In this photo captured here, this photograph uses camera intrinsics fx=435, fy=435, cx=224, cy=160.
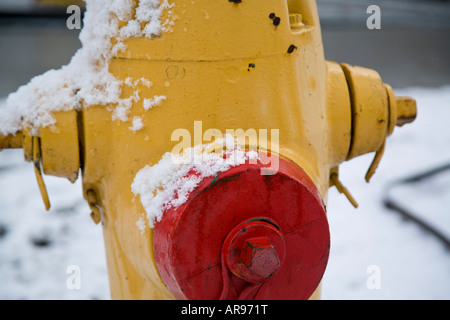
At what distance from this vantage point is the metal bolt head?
674 millimetres

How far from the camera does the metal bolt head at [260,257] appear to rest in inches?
26.5

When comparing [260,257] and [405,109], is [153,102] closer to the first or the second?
[260,257]

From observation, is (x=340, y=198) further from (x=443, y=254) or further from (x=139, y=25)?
(x=139, y=25)

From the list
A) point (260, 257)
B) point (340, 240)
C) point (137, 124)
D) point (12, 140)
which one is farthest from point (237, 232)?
point (340, 240)

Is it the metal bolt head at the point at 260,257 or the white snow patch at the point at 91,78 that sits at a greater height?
the white snow patch at the point at 91,78

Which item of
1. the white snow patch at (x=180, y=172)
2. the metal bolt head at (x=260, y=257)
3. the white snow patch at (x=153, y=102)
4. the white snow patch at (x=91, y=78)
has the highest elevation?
the white snow patch at (x=91, y=78)

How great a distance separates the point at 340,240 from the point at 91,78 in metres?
1.55

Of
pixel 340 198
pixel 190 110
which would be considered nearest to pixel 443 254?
pixel 340 198

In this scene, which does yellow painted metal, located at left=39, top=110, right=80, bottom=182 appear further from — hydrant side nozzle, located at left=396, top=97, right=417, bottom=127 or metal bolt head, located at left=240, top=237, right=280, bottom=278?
hydrant side nozzle, located at left=396, top=97, right=417, bottom=127

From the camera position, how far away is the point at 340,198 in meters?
2.49

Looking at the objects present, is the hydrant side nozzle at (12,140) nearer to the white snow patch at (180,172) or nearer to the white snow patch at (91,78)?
the white snow patch at (91,78)

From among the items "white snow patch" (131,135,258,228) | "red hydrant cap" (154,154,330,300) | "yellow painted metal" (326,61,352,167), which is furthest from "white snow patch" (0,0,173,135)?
"yellow painted metal" (326,61,352,167)

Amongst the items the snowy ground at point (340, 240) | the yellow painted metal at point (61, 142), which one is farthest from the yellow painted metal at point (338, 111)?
the snowy ground at point (340, 240)

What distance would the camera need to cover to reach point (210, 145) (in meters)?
0.78
